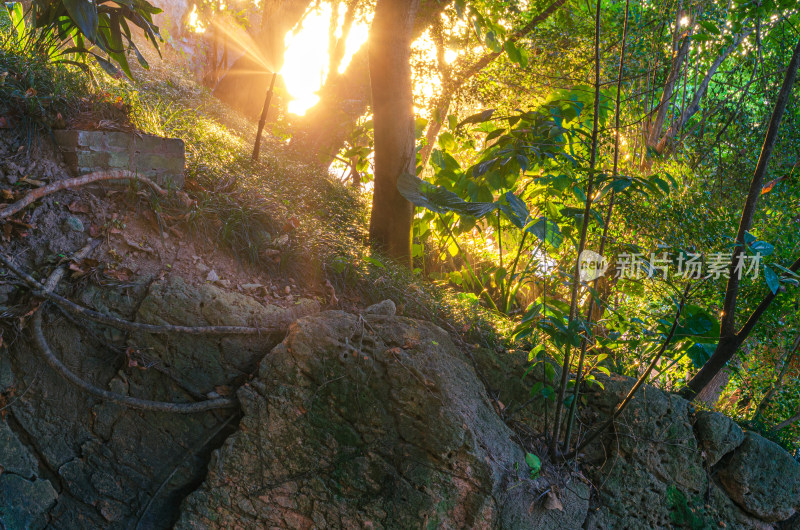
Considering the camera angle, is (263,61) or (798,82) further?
(263,61)

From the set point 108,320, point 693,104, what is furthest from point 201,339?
point 693,104

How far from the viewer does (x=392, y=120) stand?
420 cm

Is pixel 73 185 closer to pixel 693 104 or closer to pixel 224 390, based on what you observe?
pixel 224 390

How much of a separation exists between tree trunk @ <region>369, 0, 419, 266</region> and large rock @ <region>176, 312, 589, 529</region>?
5.91ft

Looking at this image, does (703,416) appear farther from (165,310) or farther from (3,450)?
(3,450)

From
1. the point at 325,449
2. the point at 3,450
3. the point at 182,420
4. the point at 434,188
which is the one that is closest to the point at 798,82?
the point at 434,188

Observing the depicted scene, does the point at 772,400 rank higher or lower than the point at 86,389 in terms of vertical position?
higher

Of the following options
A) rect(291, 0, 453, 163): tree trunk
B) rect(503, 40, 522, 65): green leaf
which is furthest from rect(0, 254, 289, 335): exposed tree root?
rect(291, 0, 453, 163): tree trunk

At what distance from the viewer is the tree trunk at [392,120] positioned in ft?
13.3

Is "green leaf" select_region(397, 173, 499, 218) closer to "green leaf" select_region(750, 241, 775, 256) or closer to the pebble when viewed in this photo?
"green leaf" select_region(750, 241, 775, 256)

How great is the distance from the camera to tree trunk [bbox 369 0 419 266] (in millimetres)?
4051

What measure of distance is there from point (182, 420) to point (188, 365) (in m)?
0.27

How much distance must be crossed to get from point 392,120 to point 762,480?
3.58 metres

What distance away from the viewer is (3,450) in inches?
94.7
